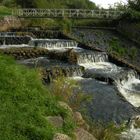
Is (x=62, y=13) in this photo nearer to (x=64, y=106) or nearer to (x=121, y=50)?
(x=121, y=50)

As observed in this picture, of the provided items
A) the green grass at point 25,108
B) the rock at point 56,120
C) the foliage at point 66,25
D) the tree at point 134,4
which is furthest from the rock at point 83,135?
the tree at point 134,4

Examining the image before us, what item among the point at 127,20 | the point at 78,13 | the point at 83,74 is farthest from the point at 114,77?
the point at 78,13

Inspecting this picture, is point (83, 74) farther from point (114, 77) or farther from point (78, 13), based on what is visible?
point (78, 13)

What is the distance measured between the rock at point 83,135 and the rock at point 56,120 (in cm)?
35

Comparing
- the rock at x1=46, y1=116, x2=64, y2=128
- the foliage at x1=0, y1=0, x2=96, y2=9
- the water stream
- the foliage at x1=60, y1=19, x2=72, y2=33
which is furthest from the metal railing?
the rock at x1=46, y1=116, x2=64, y2=128

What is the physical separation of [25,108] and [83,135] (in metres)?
1.20

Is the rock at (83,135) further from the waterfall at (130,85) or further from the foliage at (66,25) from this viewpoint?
the foliage at (66,25)

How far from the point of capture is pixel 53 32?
29.4 metres

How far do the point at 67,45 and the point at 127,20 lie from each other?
9.83 metres

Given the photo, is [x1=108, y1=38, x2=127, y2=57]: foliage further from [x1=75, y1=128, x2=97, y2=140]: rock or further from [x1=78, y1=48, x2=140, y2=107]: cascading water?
[x1=75, y1=128, x2=97, y2=140]: rock

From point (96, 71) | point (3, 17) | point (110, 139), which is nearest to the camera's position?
point (110, 139)

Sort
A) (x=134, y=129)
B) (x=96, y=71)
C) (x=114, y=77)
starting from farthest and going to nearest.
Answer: (x=96, y=71) → (x=114, y=77) → (x=134, y=129)

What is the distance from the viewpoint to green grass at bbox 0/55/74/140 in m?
6.61

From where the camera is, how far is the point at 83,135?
24.1 feet
